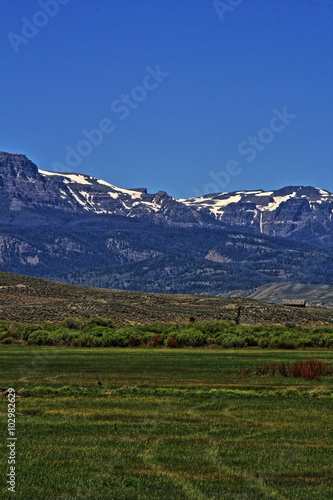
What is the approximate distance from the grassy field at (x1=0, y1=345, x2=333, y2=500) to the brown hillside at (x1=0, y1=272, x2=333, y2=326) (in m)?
65.8

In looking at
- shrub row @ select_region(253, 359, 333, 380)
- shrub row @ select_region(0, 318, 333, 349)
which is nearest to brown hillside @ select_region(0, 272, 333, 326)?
shrub row @ select_region(0, 318, 333, 349)

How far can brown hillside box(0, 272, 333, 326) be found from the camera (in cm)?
10675

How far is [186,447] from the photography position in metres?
18.8

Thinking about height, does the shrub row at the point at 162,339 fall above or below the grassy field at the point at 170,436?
above

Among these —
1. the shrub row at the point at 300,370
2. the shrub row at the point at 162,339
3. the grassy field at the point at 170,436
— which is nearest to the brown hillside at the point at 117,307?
the shrub row at the point at 162,339

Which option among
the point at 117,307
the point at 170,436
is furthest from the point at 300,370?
the point at 117,307

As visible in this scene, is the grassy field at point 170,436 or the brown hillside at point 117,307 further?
the brown hillside at point 117,307

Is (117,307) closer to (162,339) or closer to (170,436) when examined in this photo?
(162,339)

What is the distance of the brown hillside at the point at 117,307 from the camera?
107 m

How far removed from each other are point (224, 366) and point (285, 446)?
24565 mm

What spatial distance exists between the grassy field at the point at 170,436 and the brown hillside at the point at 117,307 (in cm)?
6584

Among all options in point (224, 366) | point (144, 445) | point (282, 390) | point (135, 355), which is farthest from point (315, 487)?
point (135, 355)

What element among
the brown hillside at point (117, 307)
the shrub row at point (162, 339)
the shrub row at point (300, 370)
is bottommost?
the shrub row at point (300, 370)

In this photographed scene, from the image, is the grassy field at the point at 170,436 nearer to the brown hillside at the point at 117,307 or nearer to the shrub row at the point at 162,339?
the shrub row at the point at 162,339
